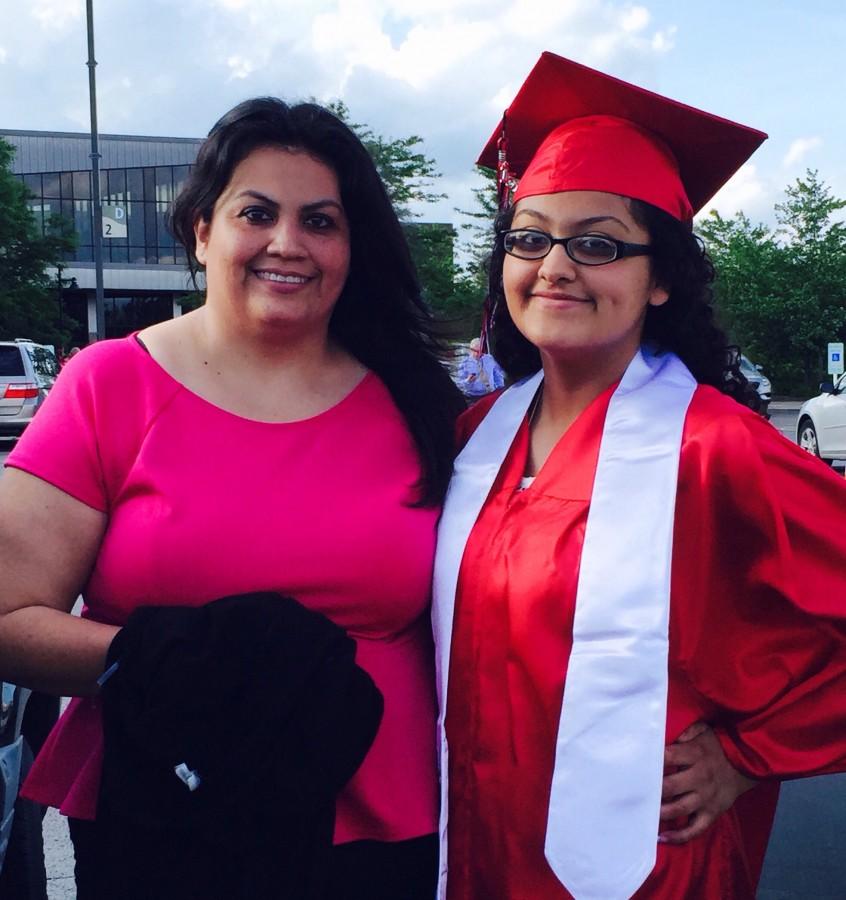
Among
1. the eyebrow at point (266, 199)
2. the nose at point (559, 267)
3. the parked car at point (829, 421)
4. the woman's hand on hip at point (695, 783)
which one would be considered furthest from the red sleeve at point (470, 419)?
the parked car at point (829, 421)

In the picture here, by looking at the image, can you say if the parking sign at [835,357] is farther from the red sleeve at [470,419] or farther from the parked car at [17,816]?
the parked car at [17,816]

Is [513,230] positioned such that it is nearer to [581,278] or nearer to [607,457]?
[581,278]

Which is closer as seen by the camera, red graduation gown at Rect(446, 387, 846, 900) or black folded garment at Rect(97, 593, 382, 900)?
black folded garment at Rect(97, 593, 382, 900)

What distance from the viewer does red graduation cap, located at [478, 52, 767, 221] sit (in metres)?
2.06

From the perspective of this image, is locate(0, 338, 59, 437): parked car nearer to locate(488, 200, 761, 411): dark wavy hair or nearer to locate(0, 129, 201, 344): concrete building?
locate(488, 200, 761, 411): dark wavy hair

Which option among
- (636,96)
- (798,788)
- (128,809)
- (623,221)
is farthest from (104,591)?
(798,788)

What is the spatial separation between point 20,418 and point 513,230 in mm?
15776

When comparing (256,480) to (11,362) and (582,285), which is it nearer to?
(582,285)

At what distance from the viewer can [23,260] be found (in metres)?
29.0

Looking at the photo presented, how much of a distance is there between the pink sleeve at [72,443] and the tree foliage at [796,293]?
105ft

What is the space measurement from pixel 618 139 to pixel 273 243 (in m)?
0.69

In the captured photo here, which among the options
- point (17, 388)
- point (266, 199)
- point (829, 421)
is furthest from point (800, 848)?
point (17, 388)

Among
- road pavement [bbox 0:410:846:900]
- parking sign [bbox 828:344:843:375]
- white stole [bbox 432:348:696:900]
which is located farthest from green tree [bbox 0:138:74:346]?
white stole [bbox 432:348:696:900]

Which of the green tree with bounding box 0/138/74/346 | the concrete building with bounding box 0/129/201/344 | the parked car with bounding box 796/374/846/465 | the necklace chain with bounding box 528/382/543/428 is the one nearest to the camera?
the necklace chain with bounding box 528/382/543/428
